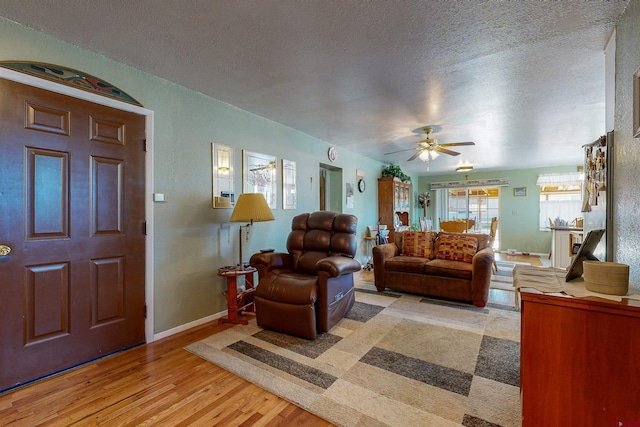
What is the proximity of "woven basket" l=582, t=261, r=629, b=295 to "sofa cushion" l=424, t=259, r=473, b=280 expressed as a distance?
2419 mm

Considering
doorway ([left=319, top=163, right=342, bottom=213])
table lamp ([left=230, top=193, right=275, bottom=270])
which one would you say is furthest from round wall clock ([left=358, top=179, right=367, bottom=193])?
table lamp ([left=230, top=193, right=275, bottom=270])

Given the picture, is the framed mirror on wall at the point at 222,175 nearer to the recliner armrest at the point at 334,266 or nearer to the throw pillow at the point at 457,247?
the recliner armrest at the point at 334,266

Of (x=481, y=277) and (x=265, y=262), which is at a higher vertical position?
(x=265, y=262)

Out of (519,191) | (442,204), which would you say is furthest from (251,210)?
(519,191)

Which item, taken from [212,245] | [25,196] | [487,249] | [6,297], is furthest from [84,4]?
[487,249]

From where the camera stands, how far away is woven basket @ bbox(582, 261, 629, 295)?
1.13 meters

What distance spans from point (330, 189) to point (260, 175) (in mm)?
2163

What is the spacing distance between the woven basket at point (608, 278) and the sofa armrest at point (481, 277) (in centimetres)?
235

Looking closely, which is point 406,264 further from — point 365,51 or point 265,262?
point 365,51

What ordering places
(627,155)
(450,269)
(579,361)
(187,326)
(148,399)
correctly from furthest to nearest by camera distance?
1. (450,269)
2. (187,326)
3. (148,399)
4. (627,155)
5. (579,361)

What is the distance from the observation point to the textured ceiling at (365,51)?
174 cm

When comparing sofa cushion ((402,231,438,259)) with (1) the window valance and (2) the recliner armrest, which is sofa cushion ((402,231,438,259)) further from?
(1) the window valance

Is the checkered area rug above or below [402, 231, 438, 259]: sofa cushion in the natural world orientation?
below

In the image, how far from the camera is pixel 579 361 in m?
1.05
